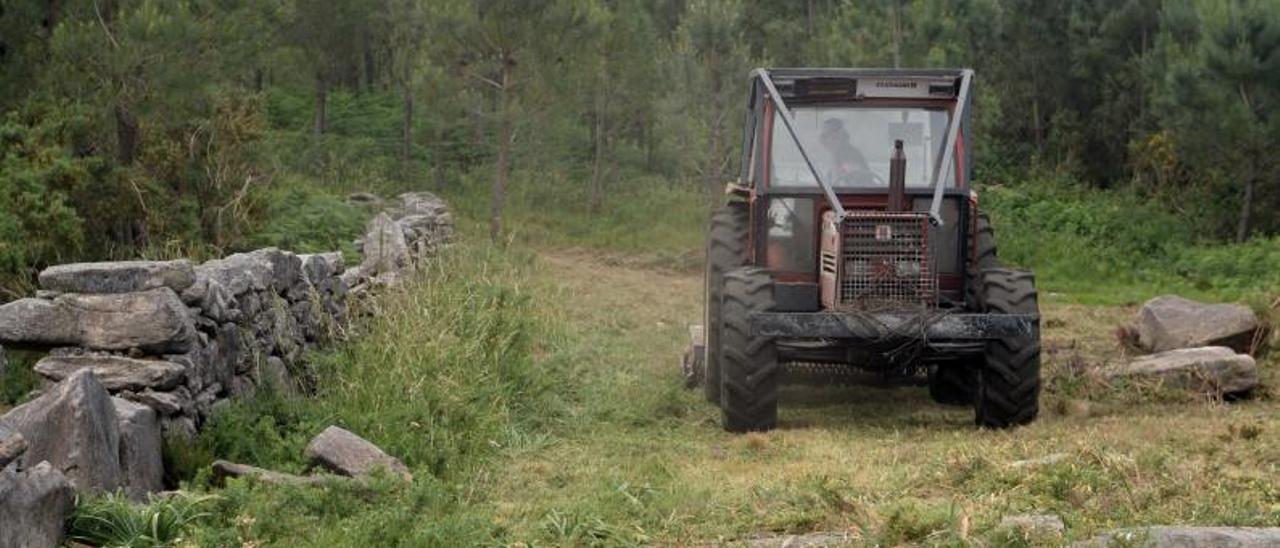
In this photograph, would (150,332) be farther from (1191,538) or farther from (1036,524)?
(1191,538)

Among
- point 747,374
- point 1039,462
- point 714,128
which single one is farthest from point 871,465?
point 714,128

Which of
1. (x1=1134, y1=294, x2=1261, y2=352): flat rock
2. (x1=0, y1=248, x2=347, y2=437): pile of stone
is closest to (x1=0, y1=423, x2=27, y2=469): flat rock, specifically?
(x1=0, y1=248, x2=347, y2=437): pile of stone

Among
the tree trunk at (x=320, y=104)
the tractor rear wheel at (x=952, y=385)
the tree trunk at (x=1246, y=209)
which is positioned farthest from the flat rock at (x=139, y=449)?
the tree trunk at (x=320, y=104)

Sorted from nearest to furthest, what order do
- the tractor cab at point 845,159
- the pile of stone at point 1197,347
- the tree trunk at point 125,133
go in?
the tractor cab at point 845,159
the pile of stone at point 1197,347
the tree trunk at point 125,133

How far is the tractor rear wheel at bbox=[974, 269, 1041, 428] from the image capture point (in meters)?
9.27

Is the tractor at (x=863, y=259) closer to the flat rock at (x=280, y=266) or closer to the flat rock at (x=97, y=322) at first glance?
the flat rock at (x=280, y=266)

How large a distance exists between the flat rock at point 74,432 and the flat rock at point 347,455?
4.16 ft

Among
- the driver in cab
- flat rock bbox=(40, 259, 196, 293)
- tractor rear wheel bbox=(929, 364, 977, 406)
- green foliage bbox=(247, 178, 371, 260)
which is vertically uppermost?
the driver in cab

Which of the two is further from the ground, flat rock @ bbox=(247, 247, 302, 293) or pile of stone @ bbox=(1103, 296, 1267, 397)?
flat rock @ bbox=(247, 247, 302, 293)

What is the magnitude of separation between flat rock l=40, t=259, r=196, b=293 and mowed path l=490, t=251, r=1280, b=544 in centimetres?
197

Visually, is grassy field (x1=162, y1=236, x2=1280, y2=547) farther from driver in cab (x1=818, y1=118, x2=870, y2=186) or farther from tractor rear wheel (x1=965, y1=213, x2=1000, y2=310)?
driver in cab (x1=818, y1=118, x2=870, y2=186)

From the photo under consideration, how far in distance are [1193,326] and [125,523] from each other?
9.67 meters

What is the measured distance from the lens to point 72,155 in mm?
13219

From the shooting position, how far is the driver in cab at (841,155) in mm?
10328
